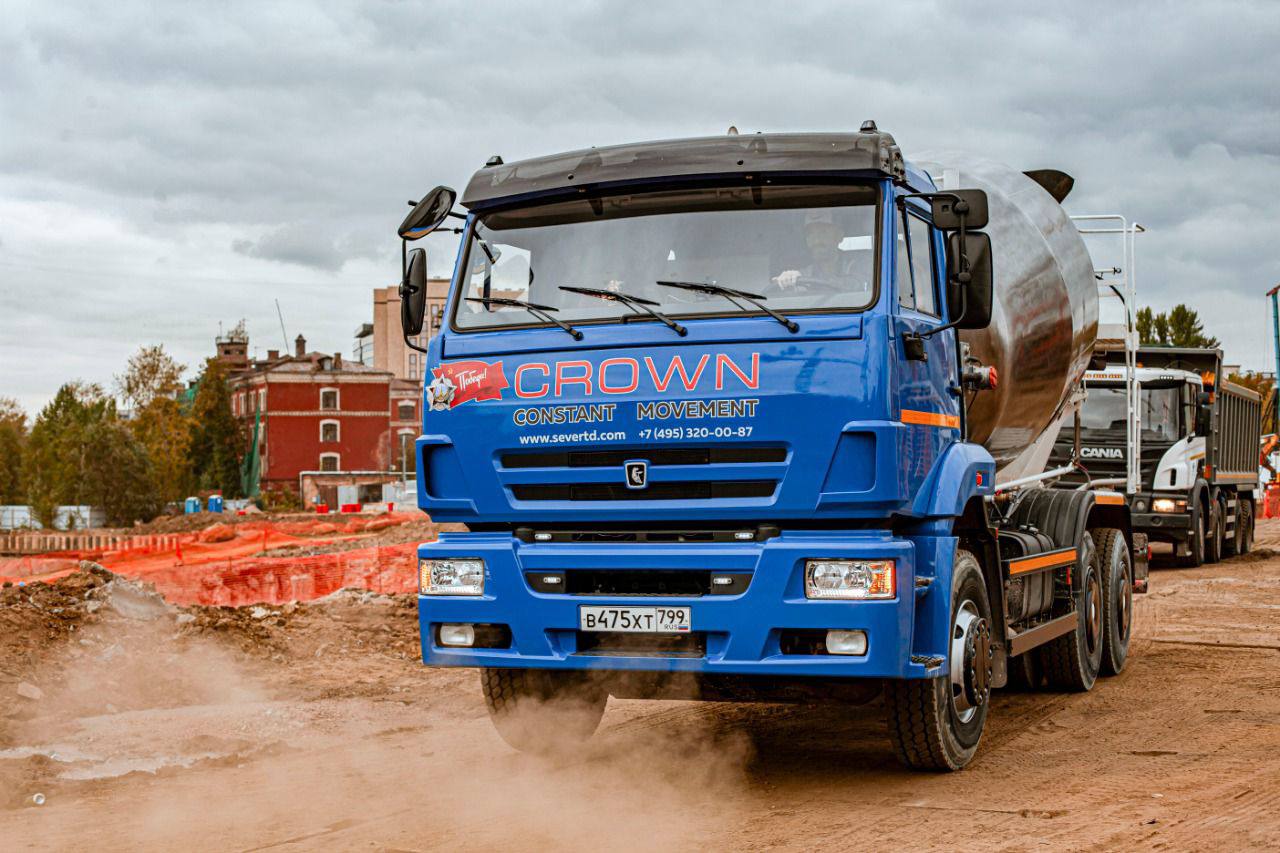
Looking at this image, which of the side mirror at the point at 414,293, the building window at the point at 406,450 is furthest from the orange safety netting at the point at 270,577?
the building window at the point at 406,450

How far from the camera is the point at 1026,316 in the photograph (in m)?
9.03

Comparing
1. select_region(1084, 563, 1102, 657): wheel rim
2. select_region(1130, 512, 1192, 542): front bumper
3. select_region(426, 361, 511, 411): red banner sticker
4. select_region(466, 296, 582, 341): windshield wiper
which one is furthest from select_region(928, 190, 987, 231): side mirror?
select_region(1130, 512, 1192, 542): front bumper

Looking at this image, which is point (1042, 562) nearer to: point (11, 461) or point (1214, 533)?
point (1214, 533)

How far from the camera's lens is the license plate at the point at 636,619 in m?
6.44

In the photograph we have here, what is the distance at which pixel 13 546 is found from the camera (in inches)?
1955

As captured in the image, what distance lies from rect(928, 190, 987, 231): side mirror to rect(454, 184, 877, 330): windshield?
1.08ft

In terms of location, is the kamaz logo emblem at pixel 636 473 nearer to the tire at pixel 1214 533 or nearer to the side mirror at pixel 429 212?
the side mirror at pixel 429 212

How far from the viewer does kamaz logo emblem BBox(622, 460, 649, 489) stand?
6.53 metres

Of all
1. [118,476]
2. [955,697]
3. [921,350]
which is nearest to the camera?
[921,350]

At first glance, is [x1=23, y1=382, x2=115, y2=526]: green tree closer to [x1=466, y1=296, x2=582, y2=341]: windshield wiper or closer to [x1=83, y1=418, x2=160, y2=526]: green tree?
[x1=83, y1=418, x2=160, y2=526]: green tree

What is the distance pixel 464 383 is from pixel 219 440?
87.3 metres

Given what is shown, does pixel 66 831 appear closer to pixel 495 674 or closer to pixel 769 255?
pixel 495 674

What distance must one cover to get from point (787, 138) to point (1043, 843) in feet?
11.0

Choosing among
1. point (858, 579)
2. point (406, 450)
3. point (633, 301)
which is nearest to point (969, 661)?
point (858, 579)
